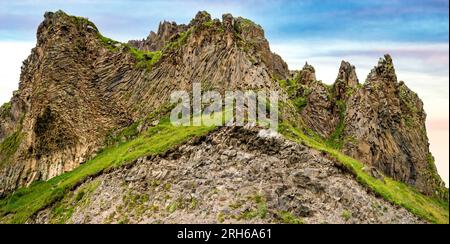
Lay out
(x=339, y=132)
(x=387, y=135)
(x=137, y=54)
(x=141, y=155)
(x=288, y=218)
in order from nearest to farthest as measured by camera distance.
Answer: (x=288, y=218) → (x=141, y=155) → (x=387, y=135) → (x=339, y=132) → (x=137, y=54)

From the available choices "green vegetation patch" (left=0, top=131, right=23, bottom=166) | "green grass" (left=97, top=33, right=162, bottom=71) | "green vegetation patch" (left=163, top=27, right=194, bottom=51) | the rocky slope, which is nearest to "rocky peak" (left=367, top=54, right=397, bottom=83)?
"green vegetation patch" (left=163, top=27, right=194, bottom=51)

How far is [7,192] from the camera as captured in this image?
69.7 m

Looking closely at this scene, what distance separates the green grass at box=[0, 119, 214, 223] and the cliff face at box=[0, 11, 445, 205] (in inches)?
95.6

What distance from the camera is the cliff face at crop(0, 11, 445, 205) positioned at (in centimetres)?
7006

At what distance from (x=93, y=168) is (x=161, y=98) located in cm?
1222

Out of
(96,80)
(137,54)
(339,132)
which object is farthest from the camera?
(137,54)

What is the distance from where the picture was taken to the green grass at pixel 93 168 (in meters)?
58.4

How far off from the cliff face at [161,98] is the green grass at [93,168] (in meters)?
2.43

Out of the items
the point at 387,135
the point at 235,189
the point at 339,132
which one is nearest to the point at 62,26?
the point at 339,132

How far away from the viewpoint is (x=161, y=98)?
71.6 meters

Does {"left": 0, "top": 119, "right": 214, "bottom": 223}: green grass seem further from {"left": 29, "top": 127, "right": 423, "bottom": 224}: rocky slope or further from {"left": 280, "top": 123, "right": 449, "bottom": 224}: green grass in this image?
{"left": 280, "top": 123, "right": 449, "bottom": 224}: green grass

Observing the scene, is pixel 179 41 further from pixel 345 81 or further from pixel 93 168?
pixel 345 81

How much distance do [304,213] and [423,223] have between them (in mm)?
9801
